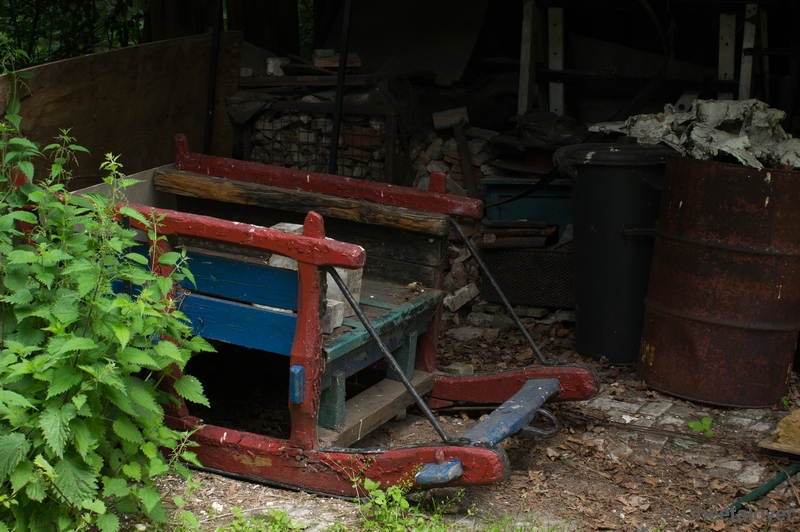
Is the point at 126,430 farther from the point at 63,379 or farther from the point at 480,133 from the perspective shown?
the point at 480,133

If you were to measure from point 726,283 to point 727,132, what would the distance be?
88 cm

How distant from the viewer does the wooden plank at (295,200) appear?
12.9 ft

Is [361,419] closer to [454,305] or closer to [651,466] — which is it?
[651,466]

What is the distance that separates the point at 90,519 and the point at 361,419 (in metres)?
1.18

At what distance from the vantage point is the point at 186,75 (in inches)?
217

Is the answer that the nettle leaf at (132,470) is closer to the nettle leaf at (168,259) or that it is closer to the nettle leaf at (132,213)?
the nettle leaf at (168,259)

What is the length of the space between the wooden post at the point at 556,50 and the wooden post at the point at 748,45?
4.57ft

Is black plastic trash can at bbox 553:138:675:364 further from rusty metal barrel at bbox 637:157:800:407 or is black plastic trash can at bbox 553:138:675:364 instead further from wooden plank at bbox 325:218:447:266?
wooden plank at bbox 325:218:447:266

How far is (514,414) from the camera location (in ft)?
11.2

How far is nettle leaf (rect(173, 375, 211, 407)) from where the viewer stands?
3.07 m

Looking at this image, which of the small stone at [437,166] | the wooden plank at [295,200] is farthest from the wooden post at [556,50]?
the wooden plank at [295,200]

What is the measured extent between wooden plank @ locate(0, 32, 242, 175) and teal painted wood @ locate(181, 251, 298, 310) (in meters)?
1.30

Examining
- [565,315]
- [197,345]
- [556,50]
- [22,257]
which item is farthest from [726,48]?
[22,257]

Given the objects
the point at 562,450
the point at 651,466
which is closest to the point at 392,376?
the point at 562,450
